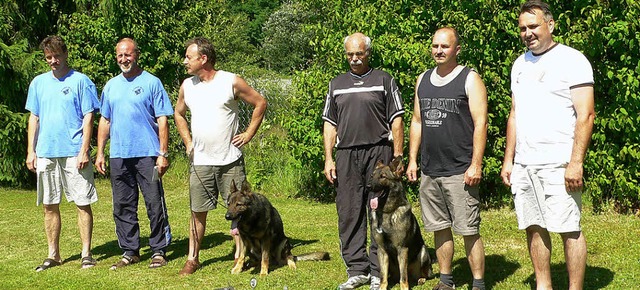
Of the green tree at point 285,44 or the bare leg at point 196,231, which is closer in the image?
the bare leg at point 196,231

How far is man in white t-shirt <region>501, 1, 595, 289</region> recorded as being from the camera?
466 cm

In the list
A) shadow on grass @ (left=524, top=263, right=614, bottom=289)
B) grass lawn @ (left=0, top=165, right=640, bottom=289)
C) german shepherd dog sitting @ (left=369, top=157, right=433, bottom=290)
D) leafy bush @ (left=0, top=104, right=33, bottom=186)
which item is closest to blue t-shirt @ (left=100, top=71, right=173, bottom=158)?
grass lawn @ (left=0, top=165, right=640, bottom=289)

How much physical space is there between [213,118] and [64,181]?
5.90 feet

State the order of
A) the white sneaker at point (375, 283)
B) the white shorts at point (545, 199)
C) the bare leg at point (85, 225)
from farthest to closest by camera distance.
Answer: the bare leg at point (85, 225), the white sneaker at point (375, 283), the white shorts at point (545, 199)

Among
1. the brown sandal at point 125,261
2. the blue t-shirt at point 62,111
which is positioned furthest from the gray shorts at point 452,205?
the blue t-shirt at point 62,111

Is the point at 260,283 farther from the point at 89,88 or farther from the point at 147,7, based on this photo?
the point at 147,7

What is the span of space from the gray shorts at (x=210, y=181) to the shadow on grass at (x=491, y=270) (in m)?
2.06

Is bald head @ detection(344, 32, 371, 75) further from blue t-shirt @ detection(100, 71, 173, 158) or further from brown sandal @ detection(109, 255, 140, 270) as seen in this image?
brown sandal @ detection(109, 255, 140, 270)

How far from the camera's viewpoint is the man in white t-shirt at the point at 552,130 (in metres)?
4.66

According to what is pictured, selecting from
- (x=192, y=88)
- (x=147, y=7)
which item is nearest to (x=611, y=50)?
(x=192, y=88)

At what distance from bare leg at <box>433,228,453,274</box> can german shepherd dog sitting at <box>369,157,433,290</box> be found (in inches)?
10.3

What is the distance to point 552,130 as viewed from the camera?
4797mm

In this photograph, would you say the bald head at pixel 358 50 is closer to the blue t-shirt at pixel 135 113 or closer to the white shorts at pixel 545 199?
the white shorts at pixel 545 199

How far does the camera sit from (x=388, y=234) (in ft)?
19.0
